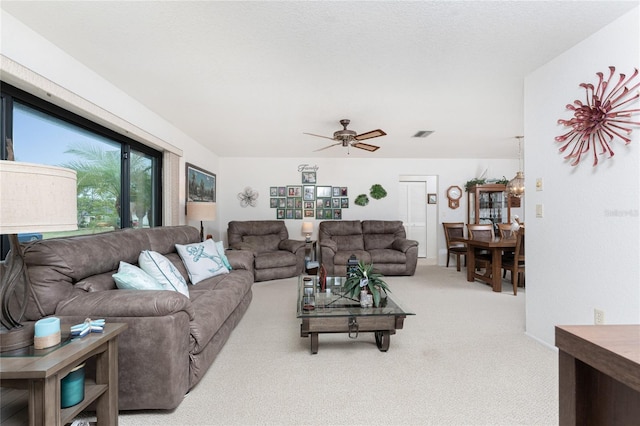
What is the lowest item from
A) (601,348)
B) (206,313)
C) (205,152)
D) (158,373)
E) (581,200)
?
(158,373)

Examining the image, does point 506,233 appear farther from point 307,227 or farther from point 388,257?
point 307,227

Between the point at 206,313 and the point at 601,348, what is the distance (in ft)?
6.52

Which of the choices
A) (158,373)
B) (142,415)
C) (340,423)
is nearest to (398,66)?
(340,423)

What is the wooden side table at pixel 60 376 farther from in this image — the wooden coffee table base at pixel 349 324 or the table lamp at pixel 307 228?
the table lamp at pixel 307 228

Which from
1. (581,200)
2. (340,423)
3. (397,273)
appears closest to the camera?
(340,423)

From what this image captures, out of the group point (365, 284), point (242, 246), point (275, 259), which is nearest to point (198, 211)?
point (242, 246)

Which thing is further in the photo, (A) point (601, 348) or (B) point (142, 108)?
(B) point (142, 108)

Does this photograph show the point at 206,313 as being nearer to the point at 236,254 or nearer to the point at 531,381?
the point at 236,254

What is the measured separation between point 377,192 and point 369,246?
4.10 ft

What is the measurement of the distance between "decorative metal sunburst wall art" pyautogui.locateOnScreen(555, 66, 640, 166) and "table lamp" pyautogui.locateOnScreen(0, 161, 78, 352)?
120 inches

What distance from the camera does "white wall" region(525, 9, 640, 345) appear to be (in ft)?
6.15

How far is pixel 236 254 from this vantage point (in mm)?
3570

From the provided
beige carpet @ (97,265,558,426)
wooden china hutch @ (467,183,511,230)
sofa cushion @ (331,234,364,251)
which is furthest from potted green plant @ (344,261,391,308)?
wooden china hutch @ (467,183,511,230)

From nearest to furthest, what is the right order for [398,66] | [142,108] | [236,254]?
[398,66] → [142,108] → [236,254]
